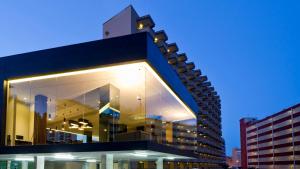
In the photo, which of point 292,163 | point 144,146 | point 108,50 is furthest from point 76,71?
point 292,163

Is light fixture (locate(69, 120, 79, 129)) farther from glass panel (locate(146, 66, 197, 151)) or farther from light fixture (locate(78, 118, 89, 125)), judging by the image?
glass panel (locate(146, 66, 197, 151))

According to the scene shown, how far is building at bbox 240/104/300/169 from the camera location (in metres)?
104

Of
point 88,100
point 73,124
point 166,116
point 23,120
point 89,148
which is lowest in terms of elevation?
point 89,148

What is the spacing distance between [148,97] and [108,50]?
1907 mm

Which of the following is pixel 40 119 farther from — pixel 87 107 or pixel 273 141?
pixel 273 141

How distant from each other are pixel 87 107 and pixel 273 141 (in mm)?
121548

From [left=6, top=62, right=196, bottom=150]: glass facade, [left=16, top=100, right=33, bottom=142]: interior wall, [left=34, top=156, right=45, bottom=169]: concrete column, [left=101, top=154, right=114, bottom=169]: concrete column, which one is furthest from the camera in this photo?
[left=34, top=156, right=45, bottom=169]: concrete column

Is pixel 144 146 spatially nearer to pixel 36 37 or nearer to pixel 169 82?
pixel 169 82

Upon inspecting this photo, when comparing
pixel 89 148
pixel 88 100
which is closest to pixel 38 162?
pixel 89 148

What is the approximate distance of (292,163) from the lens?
103875 millimetres

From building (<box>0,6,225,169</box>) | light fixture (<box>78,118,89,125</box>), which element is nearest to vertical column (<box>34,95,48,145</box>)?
building (<box>0,6,225,169</box>)

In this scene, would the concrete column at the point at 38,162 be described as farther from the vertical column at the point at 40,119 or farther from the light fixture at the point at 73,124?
the light fixture at the point at 73,124

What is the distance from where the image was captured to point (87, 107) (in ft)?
36.1

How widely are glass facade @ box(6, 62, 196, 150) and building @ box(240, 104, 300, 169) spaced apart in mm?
98332
